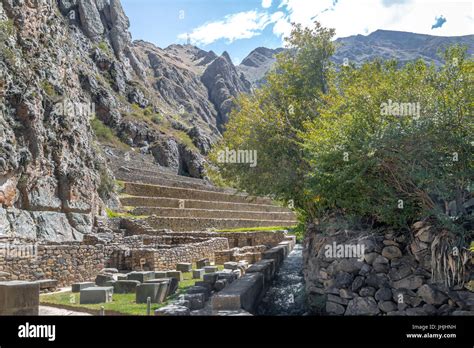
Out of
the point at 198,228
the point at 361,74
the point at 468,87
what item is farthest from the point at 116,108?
the point at 468,87

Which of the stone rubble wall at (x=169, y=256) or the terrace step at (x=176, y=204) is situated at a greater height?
the terrace step at (x=176, y=204)

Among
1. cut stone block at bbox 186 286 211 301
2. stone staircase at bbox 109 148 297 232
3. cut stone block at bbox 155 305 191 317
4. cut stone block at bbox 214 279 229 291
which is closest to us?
cut stone block at bbox 155 305 191 317

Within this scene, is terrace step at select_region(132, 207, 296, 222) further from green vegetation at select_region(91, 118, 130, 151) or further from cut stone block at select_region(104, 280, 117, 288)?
green vegetation at select_region(91, 118, 130, 151)

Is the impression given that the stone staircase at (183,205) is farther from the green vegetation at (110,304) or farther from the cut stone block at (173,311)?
the cut stone block at (173,311)

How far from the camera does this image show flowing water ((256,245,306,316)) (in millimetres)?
11281

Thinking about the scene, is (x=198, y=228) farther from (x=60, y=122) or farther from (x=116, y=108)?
(x=116, y=108)

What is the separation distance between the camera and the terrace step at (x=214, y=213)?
3303cm

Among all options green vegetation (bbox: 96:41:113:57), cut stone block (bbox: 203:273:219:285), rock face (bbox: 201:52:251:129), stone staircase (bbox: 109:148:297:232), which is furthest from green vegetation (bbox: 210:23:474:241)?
rock face (bbox: 201:52:251:129)

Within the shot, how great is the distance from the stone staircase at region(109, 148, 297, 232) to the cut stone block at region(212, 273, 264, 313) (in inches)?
796

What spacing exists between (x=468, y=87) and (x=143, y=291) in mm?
8878

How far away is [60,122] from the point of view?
81.8 feet

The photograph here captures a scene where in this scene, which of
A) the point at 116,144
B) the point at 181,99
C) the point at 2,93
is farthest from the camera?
the point at 181,99

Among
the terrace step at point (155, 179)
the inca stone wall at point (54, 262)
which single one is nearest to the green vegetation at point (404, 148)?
the inca stone wall at point (54, 262)

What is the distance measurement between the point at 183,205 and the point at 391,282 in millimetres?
29716
